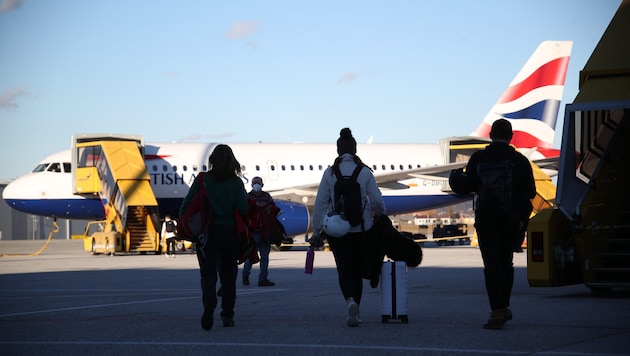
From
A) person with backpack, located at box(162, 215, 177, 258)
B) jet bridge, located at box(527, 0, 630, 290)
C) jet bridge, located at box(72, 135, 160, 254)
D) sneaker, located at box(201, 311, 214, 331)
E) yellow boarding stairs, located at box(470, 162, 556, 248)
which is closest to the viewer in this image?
sneaker, located at box(201, 311, 214, 331)

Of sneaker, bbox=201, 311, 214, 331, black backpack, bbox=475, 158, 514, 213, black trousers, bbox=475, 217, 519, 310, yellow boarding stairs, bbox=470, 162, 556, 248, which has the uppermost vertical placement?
yellow boarding stairs, bbox=470, 162, 556, 248

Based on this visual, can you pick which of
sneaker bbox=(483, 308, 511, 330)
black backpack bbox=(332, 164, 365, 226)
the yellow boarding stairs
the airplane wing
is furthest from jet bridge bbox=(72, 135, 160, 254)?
sneaker bbox=(483, 308, 511, 330)

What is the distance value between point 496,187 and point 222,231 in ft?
8.08

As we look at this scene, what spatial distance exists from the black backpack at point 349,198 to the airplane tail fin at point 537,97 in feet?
89.5

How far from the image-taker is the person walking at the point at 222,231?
29.7 ft

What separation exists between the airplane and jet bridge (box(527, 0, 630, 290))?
17.0 m

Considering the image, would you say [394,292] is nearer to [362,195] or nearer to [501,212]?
[362,195]

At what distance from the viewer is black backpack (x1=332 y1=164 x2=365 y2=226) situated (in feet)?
29.6

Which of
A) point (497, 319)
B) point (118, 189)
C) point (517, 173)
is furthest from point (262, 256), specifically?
point (118, 189)

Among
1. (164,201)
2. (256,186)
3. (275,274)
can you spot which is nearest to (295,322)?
(256,186)

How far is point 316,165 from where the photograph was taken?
3412 cm

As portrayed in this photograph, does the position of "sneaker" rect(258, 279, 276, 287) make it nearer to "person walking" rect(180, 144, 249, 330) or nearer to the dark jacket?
"person walking" rect(180, 144, 249, 330)

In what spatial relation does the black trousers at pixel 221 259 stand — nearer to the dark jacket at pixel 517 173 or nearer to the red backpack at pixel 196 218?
the red backpack at pixel 196 218

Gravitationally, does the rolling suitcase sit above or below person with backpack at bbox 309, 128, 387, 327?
below
